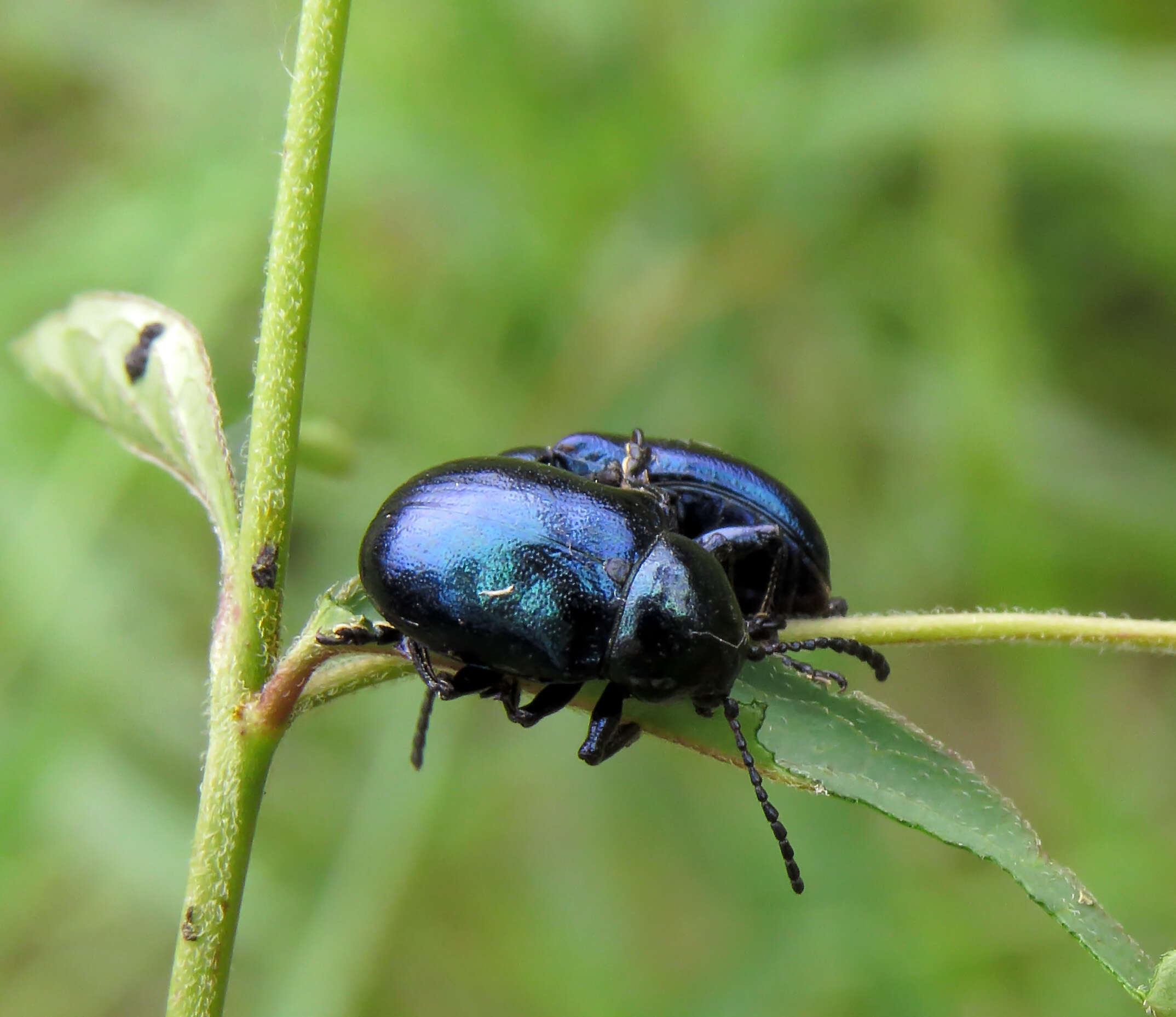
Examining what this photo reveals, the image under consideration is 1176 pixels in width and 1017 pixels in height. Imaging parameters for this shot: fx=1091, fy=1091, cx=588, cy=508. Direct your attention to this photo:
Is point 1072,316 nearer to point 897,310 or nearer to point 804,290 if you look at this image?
point 897,310

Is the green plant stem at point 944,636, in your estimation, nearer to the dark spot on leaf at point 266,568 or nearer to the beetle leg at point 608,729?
the dark spot on leaf at point 266,568

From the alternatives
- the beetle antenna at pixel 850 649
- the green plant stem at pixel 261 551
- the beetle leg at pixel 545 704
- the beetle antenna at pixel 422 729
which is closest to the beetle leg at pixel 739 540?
the beetle antenna at pixel 850 649

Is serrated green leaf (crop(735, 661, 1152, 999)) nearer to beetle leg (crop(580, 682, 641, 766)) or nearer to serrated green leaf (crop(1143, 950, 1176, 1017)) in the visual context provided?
serrated green leaf (crop(1143, 950, 1176, 1017))

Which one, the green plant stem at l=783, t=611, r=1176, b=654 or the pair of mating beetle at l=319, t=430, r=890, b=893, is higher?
the green plant stem at l=783, t=611, r=1176, b=654

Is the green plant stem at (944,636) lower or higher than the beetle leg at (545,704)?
higher

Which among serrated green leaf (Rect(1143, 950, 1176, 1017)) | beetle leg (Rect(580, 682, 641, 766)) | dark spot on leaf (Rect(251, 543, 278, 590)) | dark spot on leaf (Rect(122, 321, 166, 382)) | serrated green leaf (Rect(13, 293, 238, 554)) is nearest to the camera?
serrated green leaf (Rect(1143, 950, 1176, 1017))

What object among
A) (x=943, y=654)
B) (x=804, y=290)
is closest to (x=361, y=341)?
(x=804, y=290)

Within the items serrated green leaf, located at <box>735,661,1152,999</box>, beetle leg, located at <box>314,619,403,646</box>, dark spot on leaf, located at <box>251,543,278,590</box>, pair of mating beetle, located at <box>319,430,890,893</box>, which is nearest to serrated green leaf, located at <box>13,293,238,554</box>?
dark spot on leaf, located at <box>251,543,278,590</box>
